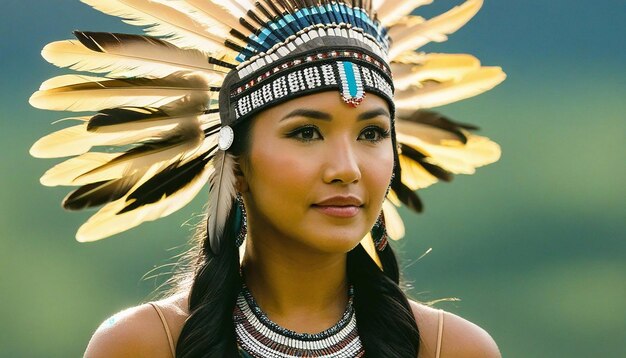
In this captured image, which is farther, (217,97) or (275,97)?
(217,97)

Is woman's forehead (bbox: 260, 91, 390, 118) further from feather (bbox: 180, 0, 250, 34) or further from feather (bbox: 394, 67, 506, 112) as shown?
feather (bbox: 394, 67, 506, 112)

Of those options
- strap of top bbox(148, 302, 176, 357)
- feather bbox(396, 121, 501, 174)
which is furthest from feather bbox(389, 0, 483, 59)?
strap of top bbox(148, 302, 176, 357)

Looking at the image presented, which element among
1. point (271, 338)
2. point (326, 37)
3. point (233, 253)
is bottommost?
point (271, 338)

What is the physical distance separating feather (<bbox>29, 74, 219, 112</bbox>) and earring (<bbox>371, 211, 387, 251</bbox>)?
66cm

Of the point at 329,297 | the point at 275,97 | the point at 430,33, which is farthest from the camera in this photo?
the point at 430,33

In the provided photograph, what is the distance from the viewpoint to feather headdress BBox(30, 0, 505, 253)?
10.8ft

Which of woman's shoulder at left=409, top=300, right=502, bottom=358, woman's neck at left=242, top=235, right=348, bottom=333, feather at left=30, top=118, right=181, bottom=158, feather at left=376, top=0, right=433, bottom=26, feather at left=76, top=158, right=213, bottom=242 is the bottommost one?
woman's shoulder at left=409, top=300, right=502, bottom=358

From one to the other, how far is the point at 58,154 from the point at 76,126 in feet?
0.33

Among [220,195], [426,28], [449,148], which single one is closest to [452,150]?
[449,148]

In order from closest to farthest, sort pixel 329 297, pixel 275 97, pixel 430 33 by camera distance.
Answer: pixel 275 97 < pixel 329 297 < pixel 430 33

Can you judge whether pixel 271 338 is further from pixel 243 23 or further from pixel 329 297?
pixel 243 23

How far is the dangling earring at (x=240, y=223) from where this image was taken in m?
3.39

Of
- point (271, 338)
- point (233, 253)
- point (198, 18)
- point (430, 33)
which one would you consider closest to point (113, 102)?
point (198, 18)

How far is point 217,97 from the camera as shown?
3.48 m
